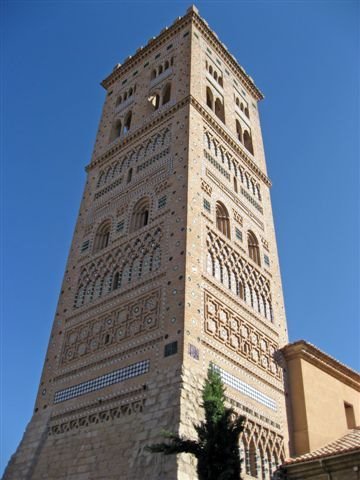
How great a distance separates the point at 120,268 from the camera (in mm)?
13609

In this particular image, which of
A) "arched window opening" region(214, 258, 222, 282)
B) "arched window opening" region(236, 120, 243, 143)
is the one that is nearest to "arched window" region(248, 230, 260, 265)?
"arched window opening" region(214, 258, 222, 282)

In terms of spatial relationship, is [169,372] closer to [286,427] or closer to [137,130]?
[286,427]

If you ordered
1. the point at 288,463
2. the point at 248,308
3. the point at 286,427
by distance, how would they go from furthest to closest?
the point at 248,308, the point at 286,427, the point at 288,463

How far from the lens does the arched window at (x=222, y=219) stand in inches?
565

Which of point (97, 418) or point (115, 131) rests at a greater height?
point (115, 131)

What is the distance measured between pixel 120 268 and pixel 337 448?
22.0 ft

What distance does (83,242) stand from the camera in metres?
15.6

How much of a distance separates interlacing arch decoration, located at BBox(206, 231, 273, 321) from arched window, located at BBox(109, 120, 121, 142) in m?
7.55

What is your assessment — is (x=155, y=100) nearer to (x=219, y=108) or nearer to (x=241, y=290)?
(x=219, y=108)

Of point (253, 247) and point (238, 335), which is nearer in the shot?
point (238, 335)

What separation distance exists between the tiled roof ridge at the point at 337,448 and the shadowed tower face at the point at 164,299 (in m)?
0.71

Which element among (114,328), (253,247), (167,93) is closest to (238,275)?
(253,247)

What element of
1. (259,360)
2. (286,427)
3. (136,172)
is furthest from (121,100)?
(286,427)

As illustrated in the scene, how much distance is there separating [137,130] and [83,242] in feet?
14.4
